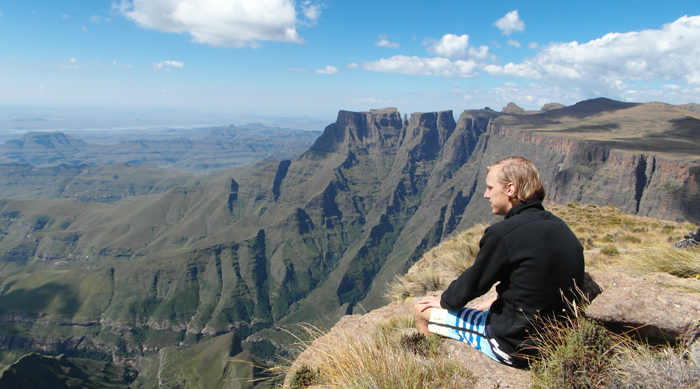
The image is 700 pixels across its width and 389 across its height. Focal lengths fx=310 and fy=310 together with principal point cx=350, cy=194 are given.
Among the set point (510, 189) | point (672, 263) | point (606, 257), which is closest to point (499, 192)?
point (510, 189)

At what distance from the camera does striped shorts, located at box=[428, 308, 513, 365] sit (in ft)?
11.6

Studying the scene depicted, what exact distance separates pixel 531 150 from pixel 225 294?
174958mm

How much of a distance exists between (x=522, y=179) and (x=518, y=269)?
3.36ft

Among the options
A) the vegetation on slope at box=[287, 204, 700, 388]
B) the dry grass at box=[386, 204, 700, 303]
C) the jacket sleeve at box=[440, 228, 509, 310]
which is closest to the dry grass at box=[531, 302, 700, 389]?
the vegetation on slope at box=[287, 204, 700, 388]

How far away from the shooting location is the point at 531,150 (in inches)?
6324

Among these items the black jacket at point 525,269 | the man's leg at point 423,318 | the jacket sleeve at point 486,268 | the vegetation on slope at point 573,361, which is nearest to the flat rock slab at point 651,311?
the vegetation on slope at point 573,361

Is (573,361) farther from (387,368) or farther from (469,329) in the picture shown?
(387,368)

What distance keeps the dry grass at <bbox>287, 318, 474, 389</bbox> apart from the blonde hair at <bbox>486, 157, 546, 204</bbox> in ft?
6.60

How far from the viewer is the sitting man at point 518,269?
3.04 m

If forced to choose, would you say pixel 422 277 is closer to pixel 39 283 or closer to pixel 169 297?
pixel 169 297

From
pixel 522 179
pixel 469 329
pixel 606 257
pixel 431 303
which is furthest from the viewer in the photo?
pixel 606 257

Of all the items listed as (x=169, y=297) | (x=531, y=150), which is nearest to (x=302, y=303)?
(x=169, y=297)

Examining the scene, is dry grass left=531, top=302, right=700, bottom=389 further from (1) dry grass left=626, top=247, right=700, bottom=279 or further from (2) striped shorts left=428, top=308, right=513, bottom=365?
(1) dry grass left=626, top=247, right=700, bottom=279

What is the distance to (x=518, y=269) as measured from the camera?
3129 millimetres
